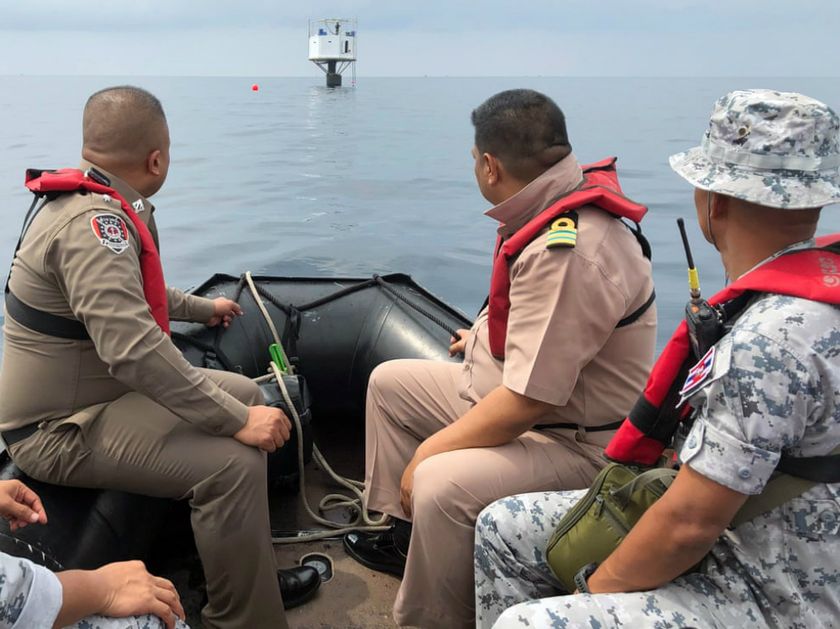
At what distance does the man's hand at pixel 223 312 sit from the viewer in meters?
2.51

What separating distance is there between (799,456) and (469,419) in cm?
78

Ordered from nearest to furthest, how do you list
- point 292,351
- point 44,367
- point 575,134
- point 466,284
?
point 44,367 < point 292,351 < point 466,284 < point 575,134

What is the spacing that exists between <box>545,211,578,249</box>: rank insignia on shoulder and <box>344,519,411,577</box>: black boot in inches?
35.2

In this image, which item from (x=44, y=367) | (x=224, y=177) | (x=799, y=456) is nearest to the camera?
(x=799, y=456)

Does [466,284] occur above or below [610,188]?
below

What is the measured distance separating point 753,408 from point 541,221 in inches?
29.9

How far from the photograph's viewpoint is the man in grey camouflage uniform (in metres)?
1.04

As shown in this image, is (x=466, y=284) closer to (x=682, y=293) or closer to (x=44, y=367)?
(x=682, y=293)

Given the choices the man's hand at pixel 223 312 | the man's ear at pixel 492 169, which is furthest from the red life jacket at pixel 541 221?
the man's hand at pixel 223 312

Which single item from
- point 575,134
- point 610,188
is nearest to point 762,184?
point 610,188

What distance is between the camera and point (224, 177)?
10062 millimetres

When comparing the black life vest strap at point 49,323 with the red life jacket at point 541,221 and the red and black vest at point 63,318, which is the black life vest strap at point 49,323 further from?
the red life jacket at point 541,221

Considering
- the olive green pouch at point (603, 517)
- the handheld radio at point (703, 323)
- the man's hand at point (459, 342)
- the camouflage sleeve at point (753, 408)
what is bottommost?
the man's hand at point (459, 342)

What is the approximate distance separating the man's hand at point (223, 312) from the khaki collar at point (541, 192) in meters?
1.10
